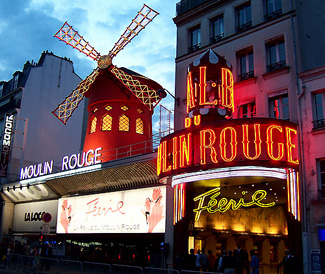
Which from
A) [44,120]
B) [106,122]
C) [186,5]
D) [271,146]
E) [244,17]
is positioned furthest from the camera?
[44,120]

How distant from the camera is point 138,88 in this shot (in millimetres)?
20219

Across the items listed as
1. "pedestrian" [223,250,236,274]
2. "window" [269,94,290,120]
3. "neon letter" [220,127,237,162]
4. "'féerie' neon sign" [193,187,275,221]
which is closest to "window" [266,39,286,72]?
"window" [269,94,290,120]

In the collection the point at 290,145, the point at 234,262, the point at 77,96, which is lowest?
the point at 234,262

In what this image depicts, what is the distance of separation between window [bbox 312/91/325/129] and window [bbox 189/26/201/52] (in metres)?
5.55

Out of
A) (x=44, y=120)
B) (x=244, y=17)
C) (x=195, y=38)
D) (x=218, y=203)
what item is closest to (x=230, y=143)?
(x=218, y=203)

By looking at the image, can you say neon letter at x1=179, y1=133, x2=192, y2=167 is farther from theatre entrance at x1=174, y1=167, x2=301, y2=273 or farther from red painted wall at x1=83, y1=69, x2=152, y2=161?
red painted wall at x1=83, y1=69, x2=152, y2=161

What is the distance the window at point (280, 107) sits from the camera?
1260 centimetres

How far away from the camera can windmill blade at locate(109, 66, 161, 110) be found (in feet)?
64.1

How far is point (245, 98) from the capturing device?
44.6ft

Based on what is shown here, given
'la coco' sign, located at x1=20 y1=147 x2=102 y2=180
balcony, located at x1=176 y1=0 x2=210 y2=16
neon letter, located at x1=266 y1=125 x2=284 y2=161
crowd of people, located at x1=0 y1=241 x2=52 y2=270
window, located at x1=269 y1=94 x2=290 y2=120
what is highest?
balcony, located at x1=176 y1=0 x2=210 y2=16

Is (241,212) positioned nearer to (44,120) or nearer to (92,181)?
(92,181)

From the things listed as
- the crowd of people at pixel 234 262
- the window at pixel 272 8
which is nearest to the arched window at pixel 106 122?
the crowd of people at pixel 234 262

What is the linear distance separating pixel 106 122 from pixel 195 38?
25.0 feet

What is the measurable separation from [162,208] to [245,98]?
4.97m
